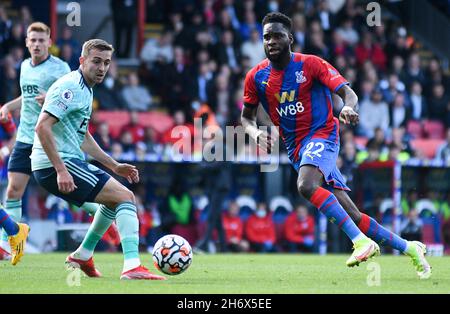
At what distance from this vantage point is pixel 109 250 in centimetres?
1575

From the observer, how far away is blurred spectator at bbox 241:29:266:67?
20156mm

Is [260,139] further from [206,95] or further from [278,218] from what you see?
[206,95]

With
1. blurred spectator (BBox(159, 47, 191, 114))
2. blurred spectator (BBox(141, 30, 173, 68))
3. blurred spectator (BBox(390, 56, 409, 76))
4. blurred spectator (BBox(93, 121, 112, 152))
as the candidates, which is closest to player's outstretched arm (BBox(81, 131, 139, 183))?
blurred spectator (BBox(93, 121, 112, 152))

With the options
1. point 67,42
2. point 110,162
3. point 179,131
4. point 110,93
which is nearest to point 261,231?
point 179,131

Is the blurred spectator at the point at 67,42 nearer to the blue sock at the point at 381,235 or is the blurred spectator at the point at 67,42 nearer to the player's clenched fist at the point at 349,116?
the blue sock at the point at 381,235

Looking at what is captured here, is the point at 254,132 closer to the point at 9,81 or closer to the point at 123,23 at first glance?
the point at 9,81

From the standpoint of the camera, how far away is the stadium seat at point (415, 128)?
1973 cm

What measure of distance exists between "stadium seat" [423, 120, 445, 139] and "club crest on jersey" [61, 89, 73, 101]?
12.9 meters

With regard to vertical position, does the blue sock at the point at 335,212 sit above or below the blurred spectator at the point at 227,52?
below

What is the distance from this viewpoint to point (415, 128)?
1989cm

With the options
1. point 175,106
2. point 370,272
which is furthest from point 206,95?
point 370,272

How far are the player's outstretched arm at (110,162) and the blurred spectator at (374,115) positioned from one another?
35.6ft

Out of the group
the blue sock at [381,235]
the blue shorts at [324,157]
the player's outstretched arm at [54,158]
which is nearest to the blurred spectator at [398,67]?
the blue shorts at [324,157]

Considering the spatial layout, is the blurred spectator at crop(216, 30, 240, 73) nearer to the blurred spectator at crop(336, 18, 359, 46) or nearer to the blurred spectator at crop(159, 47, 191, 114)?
the blurred spectator at crop(159, 47, 191, 114)
